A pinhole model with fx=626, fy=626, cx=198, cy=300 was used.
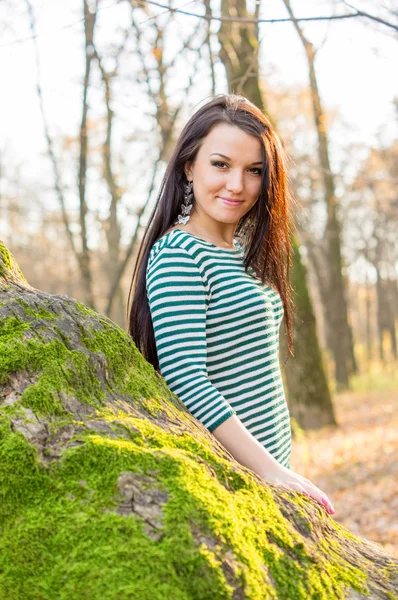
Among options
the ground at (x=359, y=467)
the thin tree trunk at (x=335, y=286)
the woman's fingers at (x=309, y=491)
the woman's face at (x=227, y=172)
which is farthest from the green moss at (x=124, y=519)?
the thin tree trunk at (x=335, y=286)

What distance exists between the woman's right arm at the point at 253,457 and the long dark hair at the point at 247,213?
46 cm

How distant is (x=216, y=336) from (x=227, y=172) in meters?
0.64

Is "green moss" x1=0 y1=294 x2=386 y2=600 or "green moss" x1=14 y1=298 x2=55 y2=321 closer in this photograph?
"green moss" x1=0 y1=294 x2=386 y2=600

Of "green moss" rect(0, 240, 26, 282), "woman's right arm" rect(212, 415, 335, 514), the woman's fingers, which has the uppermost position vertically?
"green moss" rect(0, 240, 26, 282)

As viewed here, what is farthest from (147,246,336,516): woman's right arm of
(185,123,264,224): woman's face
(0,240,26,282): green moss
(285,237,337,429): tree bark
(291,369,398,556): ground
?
(285,237,337,429): tree bark

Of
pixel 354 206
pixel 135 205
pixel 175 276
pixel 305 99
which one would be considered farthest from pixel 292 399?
pixel 354 206

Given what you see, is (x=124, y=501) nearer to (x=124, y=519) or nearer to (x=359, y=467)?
(x=124, y=519)

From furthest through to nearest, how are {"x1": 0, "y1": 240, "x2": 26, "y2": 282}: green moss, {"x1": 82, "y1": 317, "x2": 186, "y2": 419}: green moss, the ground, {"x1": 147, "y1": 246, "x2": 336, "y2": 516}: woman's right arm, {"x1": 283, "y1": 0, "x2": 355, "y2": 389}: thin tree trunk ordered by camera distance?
{"x1": 283, "y1": 0, "x2": 355, "y2": 389}: thin tree trunk
the ground
{"x1": 0, "y1": 240, "x2": 26, "y2": 282}: green moss
{"x1": 147, "y1": 246, "x2": 336, "y2": 516}: woman's right arm
{"x1": 82, "y1": 317, "x2": 186, "y2": 419}: green moss

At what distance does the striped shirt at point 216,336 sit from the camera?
200 cm

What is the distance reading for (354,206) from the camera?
26578 millimetres

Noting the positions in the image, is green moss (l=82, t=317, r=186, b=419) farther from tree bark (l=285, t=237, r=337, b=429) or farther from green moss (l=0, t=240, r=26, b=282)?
tree bark (l=285, t=237, r=337, b=429)

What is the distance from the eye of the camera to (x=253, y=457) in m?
1.89

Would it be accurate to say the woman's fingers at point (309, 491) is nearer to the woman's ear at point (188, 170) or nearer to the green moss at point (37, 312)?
the green moss at point (37, 312)

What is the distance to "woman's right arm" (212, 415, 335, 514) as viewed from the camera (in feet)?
6.16
